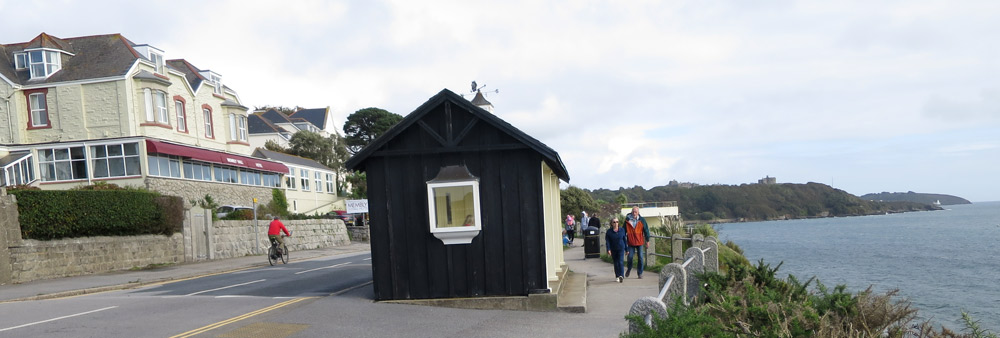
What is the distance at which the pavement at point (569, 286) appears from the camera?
36.8 feet

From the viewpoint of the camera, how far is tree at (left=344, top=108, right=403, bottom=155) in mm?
77500

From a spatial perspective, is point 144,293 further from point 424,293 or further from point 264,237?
point 264,237

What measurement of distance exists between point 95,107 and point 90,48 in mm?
3935

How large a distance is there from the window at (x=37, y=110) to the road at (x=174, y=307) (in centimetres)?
1958

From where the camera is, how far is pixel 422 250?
38.2 feet

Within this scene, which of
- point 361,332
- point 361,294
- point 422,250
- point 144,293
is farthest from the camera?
point 144,293

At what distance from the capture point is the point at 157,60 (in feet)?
115

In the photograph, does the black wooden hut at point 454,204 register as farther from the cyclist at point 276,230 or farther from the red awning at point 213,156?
the red awning at point 213,156

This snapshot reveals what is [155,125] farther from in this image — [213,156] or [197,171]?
[213,156]

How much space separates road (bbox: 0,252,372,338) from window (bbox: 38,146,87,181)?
17.9 m

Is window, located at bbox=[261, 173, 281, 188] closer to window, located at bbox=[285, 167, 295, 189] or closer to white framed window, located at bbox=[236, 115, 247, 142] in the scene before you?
window, located at bbox=[285, 167, 295, 189]

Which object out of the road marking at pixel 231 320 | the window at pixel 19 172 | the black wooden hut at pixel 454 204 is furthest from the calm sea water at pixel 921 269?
the window at pixel 19 172

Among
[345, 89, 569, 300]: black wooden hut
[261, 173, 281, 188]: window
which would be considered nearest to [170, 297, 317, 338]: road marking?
[345, 89, 569, 300]: black wooden hut

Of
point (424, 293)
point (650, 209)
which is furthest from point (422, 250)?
point (650, 209)
